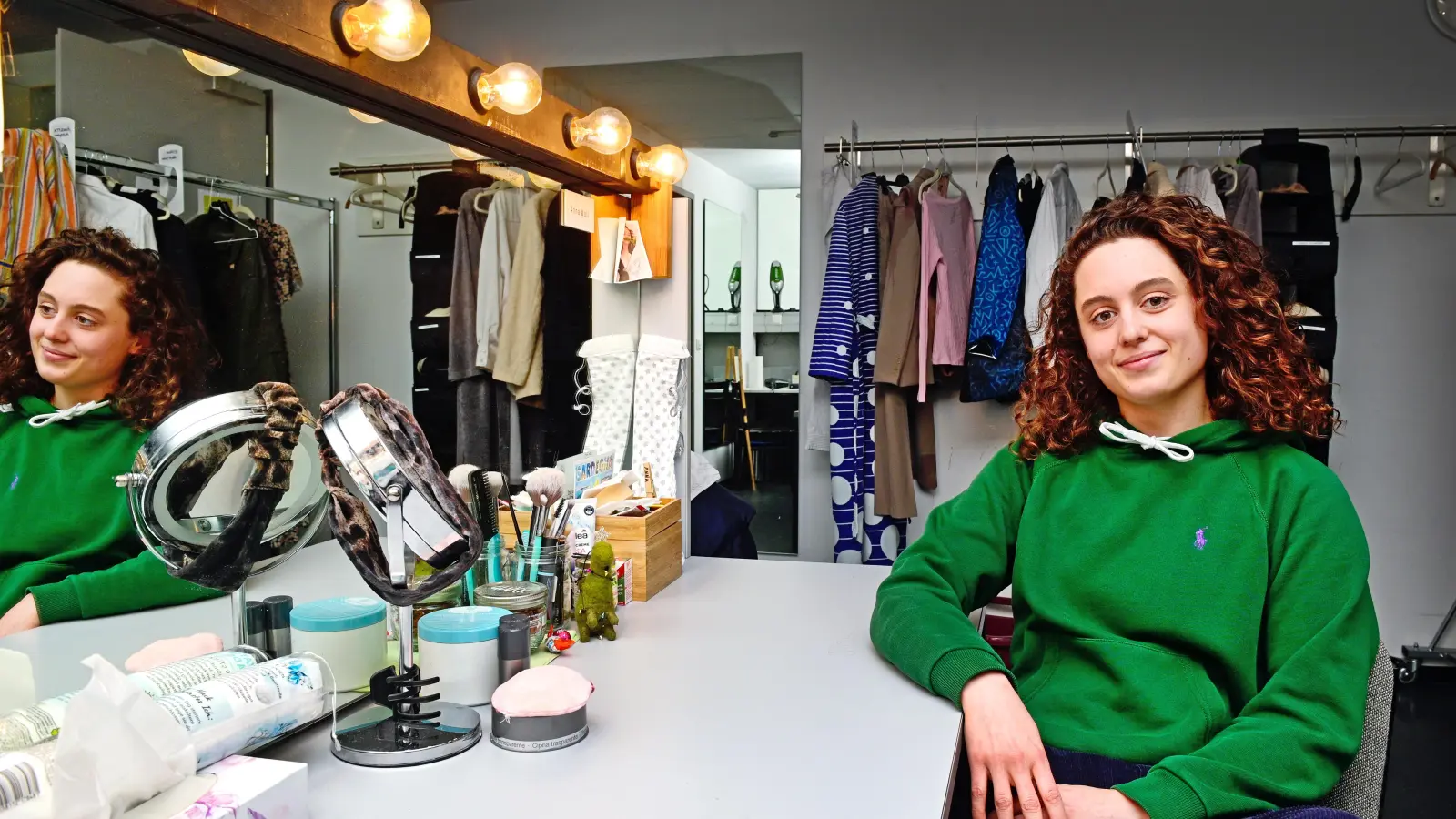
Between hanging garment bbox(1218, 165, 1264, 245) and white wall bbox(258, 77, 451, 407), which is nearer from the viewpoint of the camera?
white wall bbox(258, 77, 451, 407)

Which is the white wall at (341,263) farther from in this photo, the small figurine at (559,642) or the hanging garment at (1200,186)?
the hanging garment at (1200,186)

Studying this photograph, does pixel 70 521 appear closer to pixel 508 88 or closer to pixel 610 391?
pixel 508 88

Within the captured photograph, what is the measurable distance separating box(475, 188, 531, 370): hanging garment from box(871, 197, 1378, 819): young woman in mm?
788

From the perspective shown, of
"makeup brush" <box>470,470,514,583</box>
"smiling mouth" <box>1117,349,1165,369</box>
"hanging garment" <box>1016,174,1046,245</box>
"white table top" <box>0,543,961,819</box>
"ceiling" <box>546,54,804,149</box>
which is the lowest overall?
"white table top" <box>0,543,961,819</box>

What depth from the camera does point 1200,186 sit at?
3121 millimetres

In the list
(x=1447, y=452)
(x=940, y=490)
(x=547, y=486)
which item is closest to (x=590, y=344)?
(x=547, y=486)

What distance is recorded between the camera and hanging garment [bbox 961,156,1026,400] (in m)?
3.22

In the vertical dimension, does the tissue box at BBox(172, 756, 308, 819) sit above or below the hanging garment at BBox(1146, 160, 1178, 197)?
below

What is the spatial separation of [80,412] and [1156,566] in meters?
1.19

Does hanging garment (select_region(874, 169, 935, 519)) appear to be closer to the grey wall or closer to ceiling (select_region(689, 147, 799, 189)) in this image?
the grey wall

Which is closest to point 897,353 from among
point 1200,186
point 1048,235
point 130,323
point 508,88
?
point 1048,235

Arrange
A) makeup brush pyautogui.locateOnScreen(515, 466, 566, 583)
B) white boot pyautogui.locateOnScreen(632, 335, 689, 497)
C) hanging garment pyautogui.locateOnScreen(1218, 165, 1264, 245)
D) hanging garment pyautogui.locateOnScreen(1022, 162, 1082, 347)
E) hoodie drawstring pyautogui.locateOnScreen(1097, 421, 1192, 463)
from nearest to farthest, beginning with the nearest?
hoodie drawstring pyautogui.locateOnScreen(1097, 421, 1192, 463) < makeup brush pyautogui.locateOnScreen(515, 466, 566, 583) < white boot pyautogui.locateOnScreen(632, 335, 689, 497) < hanging garment pyautogui.locateOnScreen(1218, 165, 1264, 245) < hanging garment pyautogui.locateOnScreen(1022, 162, 1082, 347)

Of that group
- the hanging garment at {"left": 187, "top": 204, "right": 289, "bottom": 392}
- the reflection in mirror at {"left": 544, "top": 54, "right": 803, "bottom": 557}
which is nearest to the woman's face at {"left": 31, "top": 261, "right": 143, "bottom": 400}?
the hanging garment at {"left": 187, "top": 204, "right": 289, "bottom": 392}

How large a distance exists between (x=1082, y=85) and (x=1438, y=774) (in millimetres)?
2389
